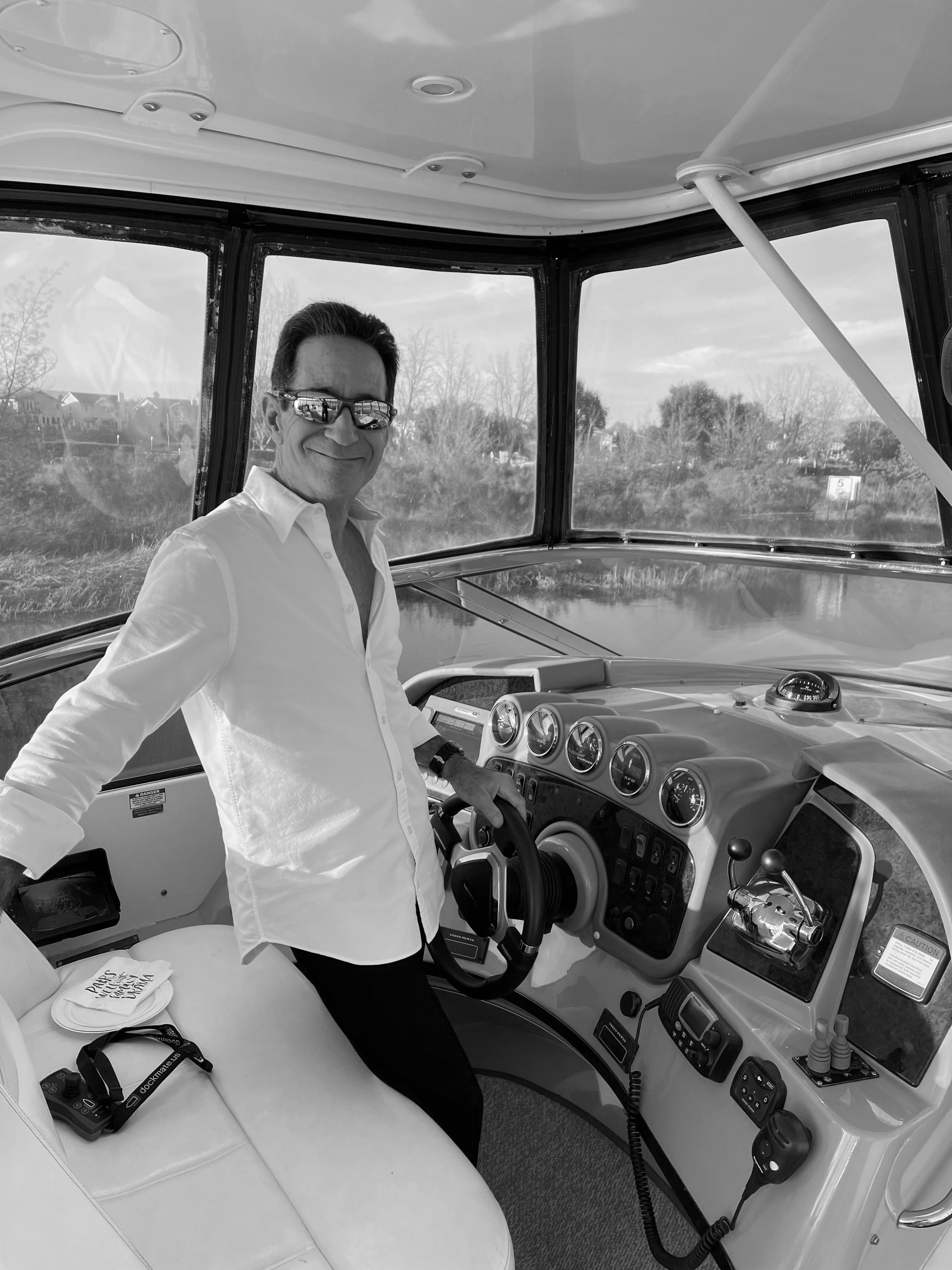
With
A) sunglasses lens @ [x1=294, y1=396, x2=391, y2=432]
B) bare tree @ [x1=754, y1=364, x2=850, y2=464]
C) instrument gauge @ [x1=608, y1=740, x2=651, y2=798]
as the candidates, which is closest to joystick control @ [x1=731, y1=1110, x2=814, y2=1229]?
instrument gauge @ [x1=608, y1=740, x2=651, y2=798]

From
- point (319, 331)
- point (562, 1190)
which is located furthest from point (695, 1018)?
point (319, 331)

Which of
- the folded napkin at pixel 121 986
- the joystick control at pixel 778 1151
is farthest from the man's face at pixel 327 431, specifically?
the joystick control at pixel 778 1151

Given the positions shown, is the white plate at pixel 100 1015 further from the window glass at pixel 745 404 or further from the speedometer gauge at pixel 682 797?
the window glass at pixel 745 404

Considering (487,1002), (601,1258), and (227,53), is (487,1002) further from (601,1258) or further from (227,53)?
(227,53)

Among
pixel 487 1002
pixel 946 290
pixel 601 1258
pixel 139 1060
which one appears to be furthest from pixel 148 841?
pixel 946 290

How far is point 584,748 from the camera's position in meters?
2.18

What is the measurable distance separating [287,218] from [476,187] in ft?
1.88

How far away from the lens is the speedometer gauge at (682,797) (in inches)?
74.4

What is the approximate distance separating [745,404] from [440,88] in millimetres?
1627

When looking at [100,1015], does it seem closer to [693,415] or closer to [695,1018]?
[695,1018]

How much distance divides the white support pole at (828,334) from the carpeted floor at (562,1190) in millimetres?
1789

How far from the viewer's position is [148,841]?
286cm

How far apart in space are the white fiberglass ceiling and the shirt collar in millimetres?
822

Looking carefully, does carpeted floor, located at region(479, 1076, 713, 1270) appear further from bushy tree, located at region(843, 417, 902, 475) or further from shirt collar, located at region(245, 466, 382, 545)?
bushy tree, located at region(843, 417, 902, 475)
